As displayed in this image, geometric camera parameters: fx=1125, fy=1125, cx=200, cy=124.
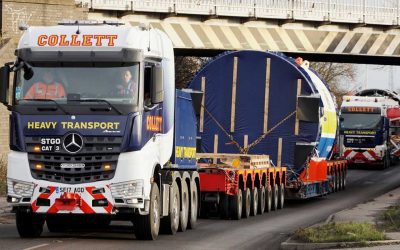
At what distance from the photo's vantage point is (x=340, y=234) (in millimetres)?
19562

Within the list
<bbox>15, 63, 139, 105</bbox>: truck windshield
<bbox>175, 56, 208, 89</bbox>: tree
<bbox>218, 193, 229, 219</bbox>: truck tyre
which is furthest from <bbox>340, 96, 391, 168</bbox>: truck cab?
<bbox>15, 63, 139, 105</bbox>: truck windshield

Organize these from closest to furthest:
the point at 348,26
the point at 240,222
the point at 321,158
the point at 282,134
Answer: the point at 240,222
the point at 282,134
the point at 321,158
the point at 348,26

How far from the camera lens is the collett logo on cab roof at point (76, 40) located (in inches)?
763

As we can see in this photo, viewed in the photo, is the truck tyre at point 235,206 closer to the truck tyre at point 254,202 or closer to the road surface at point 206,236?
the road surface at point 206,236

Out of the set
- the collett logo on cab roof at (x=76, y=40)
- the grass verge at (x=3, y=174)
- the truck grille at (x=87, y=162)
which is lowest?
the grass verge at (x=3, y=174)

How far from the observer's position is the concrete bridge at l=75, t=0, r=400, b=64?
4031 cm

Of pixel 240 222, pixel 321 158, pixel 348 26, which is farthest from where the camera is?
pixel 348 26

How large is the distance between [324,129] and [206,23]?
10053 mm

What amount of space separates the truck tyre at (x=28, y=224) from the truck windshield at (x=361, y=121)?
37.3m

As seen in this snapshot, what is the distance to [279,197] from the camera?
1245 inches

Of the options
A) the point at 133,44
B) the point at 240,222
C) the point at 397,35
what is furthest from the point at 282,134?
the point at 397,35

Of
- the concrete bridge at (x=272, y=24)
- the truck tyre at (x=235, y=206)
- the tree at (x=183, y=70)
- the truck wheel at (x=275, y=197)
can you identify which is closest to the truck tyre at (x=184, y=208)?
the truck tyre at (x=235, y=206)

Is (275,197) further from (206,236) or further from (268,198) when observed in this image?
(206,236)

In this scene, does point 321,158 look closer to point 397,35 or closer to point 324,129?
point 324,129
